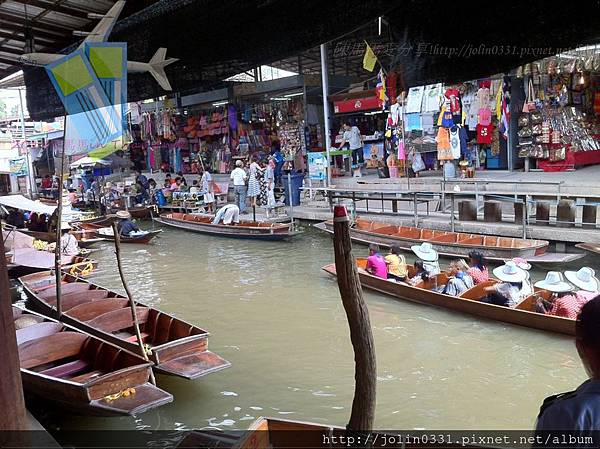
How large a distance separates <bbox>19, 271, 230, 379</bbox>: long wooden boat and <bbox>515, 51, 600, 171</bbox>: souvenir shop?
10.3m

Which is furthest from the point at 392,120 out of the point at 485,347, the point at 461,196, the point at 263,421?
the point at 263,421

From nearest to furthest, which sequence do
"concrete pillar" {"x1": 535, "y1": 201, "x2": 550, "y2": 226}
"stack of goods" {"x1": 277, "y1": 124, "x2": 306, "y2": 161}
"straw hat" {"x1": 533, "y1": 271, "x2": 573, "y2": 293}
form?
"straw hat" {"x1": 533, "y1": 271, "x2": 573, "y2": 293}, "concrete pillar" {"x1": 535, "y1": 201, "x2": 550, "y2": 226}, "stack of goods" {"x1": 277, "y1": 124, "x2": 306, "y2": 161}

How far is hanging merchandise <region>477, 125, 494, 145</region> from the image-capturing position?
14484mm

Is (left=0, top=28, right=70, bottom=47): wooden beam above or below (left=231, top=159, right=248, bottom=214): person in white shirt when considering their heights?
above

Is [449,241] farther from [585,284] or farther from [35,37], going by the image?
[35,37]

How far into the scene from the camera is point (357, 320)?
2.94m

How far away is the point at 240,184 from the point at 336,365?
1119 centimetres

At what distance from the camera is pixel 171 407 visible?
5.79 metres

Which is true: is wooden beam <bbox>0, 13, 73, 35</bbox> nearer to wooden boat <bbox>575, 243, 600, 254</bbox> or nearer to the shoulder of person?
the shoulder of person

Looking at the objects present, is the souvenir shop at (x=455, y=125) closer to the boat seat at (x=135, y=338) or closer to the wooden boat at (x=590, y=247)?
the wooden boat at (x=590, y=247)

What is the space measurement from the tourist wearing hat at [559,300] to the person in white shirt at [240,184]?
37.1 feet

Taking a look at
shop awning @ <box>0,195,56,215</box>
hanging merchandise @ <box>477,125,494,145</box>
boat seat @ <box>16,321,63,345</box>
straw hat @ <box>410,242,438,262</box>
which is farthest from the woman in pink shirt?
shop awning @ <box>0,195,56,215</box>

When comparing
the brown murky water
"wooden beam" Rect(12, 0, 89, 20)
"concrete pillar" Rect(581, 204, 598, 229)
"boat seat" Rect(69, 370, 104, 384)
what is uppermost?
"wooden beam" Rect(12, 0, 89, 20)

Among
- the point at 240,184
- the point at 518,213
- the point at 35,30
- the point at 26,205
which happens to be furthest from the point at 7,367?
the point at 240,184
